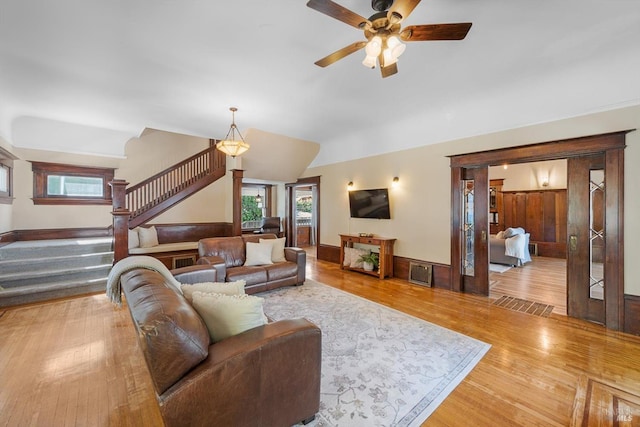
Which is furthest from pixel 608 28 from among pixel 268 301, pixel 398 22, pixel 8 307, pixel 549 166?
pixel 8 307

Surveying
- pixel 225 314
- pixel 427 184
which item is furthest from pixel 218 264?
pixel 427 184

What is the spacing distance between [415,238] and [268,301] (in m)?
2.82

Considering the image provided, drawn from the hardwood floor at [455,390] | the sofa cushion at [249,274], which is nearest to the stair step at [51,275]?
the hardwood floor at [455,390]

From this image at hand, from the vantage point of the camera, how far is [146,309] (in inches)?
53.1

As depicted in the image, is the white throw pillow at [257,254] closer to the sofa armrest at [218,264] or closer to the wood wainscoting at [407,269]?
the sofa armrest at [218,264]

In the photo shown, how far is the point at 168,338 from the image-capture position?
4.04 ft

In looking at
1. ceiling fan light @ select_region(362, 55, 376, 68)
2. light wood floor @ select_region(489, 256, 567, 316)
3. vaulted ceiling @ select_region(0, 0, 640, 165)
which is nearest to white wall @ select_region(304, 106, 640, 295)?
vaulted ceiling @ select_region(0, 0, 640, 165)

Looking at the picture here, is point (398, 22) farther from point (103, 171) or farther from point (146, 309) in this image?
point (103, 171)

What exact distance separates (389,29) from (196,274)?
3.30m

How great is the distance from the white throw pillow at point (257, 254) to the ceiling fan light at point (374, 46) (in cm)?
328

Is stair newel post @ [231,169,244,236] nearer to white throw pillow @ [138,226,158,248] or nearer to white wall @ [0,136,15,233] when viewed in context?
white throw pillow @ [138,226,158,248]

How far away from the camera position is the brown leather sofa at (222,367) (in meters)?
1.23

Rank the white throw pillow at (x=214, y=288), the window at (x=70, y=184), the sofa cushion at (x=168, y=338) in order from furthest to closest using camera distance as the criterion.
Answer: the window at (x=70, y=184) < the white throw pillow at (x=214, y=288) < the sofa cushion at (x=168, y=338)

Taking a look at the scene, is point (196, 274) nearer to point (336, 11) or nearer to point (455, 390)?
point (455, 390)
